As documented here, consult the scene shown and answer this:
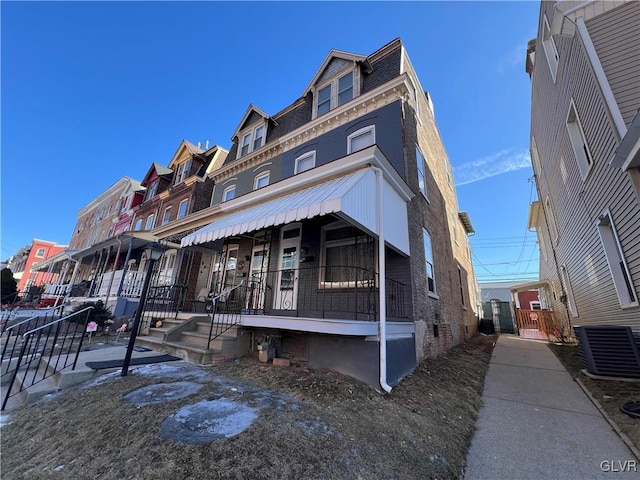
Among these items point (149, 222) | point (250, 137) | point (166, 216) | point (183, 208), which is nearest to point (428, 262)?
point (250, 137)

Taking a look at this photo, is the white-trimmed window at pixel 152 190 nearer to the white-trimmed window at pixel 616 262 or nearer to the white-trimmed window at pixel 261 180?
the white-trimmed window at pixel 261 180

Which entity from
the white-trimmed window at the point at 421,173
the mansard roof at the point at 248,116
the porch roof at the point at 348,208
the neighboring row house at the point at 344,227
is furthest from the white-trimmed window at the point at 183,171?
the white-trimmed window at the point at 421,173

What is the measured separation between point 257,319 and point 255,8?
1236 centimetres

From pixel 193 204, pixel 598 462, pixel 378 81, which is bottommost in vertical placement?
pixel 598 462

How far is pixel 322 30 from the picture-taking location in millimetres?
11477

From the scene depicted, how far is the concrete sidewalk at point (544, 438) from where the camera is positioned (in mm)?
2922

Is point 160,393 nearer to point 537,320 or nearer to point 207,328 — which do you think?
point 207,328

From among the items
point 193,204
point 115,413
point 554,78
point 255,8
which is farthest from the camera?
A: point 193,204

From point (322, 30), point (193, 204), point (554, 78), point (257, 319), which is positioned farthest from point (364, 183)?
point (193, 204)

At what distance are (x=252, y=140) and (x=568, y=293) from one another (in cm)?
1700

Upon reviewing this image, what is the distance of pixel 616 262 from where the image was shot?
6.45 m

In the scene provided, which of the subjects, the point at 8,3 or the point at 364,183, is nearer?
the point at 364,183

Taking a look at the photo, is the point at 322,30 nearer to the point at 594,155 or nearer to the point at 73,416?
the point at 594,155

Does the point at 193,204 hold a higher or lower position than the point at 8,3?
lower
